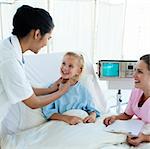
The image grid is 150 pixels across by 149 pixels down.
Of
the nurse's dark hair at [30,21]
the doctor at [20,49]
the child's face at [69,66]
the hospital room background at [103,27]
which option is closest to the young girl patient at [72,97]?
the child's face at [69,66]

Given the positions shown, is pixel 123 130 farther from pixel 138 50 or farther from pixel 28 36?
pixel 138 50

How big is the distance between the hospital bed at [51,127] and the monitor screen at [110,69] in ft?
0.32

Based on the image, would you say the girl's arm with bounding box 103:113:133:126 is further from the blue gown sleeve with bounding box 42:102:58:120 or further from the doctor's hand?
the blue gown sleeve with bounding box 42:102:58:120

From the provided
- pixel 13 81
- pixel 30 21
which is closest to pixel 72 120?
pixel 13 81

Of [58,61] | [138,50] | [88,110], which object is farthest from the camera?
[138,50]

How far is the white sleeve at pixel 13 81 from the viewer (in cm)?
123

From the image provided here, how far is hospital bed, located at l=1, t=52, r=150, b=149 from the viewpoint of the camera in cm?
140

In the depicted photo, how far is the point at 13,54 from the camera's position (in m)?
1.27

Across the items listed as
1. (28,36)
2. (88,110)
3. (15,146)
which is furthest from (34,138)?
(28,36)

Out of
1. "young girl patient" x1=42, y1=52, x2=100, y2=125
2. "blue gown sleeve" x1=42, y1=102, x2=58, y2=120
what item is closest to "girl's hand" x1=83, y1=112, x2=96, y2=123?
"young girl patient" x1=42, y1=52, x2=100, y2=125

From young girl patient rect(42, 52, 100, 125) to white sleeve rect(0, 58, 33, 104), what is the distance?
48 centimetres

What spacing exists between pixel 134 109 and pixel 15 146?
78cm

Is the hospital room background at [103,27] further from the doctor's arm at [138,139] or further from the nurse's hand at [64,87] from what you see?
the doctor's arm at [138,139]

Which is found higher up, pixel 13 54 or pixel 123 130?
pixel 13 54
